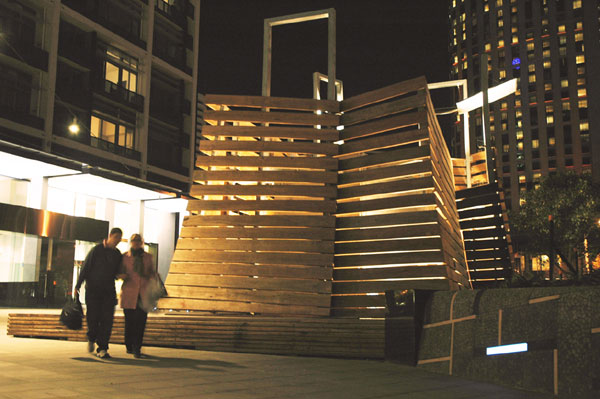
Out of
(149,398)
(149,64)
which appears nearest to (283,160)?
(149,398)

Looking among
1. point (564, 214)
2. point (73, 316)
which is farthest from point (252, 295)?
point (564, 214)

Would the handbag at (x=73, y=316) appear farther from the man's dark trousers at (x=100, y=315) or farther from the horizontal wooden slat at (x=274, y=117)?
the horizontal wooden slat at (x=274, y=117)

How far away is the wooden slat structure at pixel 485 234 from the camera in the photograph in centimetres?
1553

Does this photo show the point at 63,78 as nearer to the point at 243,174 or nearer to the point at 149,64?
the point at 149,64

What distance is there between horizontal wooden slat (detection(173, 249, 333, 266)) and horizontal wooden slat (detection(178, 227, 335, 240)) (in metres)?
0.31

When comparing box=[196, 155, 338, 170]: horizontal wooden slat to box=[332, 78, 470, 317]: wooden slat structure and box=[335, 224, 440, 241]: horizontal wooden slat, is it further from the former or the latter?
box=[335, 224, 440, 241]: horizontal wooden slat

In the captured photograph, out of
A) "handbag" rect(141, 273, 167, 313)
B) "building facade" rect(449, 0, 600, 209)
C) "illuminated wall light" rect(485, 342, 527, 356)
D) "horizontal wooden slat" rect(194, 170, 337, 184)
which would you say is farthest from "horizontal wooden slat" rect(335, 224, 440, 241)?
"building facade" rect(449, 0, 600, 209)

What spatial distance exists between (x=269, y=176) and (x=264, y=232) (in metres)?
1.08

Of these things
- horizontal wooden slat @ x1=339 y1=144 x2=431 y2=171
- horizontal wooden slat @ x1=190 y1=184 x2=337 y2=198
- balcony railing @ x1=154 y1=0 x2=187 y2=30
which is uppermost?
balcony railing @ x1=154 y1=0 x2=187 y2=30

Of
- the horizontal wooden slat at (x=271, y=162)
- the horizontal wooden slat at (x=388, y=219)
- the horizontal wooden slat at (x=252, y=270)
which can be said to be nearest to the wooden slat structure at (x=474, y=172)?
the horizontal wooden slat at (x=271, y=162)

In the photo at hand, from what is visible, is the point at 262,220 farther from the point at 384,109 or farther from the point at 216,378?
the point at 216,378

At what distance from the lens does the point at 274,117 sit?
436 inches

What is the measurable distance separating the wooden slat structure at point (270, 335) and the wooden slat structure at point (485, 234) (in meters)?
8.27

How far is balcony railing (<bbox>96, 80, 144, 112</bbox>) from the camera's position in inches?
1302
